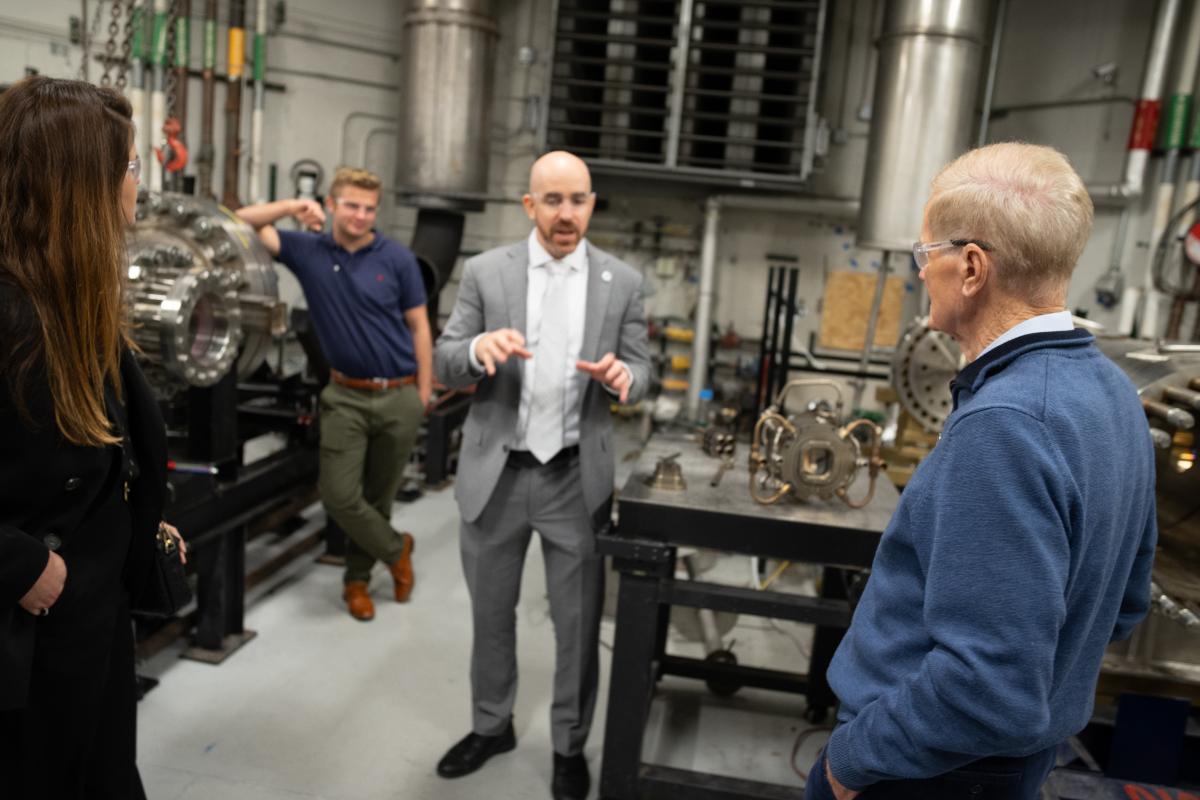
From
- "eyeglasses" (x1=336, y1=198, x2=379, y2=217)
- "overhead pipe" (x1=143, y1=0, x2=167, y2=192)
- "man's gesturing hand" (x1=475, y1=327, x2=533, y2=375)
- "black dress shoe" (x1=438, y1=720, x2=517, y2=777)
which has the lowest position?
"black dress shoe" (x1=438, y1=720, x2=517, y2=777)

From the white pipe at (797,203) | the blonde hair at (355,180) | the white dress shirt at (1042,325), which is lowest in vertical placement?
the white dress shirt at (1042,325)

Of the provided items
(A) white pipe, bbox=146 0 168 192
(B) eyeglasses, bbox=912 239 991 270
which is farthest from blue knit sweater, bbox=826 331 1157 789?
(A) white pipe, bbox=146 0 168 192

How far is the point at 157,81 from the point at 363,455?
2606mm

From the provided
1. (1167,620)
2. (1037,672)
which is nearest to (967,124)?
(1167,620)

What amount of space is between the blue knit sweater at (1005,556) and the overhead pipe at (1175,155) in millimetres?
3864

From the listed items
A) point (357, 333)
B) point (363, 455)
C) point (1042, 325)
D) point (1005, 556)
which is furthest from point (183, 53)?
point (1005, 556)

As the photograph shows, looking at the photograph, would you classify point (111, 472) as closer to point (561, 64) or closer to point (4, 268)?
point (4, 268)

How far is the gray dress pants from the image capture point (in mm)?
1952

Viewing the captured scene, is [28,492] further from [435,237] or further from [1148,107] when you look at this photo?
[1148,107]

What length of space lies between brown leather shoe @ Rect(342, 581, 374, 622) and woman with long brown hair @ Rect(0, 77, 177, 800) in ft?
5.26

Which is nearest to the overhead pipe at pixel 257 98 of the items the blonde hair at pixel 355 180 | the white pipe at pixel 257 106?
the white pipe at pixel 257 106

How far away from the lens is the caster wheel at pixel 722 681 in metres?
2.44

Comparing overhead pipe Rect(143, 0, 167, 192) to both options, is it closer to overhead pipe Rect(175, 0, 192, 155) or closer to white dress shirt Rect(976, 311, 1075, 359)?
overhead pipe Rect(175, 0, 192, 155)

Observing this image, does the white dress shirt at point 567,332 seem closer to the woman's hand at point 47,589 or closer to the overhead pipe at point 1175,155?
the woman's hand at point 47,589
